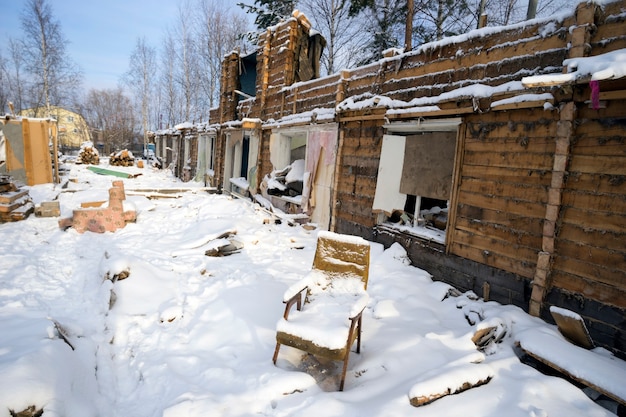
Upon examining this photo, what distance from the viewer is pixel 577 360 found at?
2.80 metres

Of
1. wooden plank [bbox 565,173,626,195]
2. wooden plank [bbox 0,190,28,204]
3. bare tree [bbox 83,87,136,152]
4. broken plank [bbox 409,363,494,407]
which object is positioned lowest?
broken plank [bbox 409,363,494,407]

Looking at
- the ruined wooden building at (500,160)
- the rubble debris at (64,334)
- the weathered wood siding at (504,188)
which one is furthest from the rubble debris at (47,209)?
the weathered wood siding at (504,188)

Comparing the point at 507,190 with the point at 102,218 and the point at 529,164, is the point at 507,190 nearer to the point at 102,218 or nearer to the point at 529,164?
the point at 529,164

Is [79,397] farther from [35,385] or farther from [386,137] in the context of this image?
[386,137]

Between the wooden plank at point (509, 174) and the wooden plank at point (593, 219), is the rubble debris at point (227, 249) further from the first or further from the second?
the wooden plank at point (593, 219)

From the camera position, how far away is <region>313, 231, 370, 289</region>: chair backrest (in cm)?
381

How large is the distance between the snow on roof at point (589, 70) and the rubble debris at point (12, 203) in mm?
10870

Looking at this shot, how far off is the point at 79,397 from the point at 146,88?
34.6 m

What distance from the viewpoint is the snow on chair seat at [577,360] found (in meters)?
2.55

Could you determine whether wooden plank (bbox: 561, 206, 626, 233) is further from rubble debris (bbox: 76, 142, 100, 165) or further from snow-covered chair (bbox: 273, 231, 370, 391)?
rubble debris (bbox: 76, 142, 100, 165)

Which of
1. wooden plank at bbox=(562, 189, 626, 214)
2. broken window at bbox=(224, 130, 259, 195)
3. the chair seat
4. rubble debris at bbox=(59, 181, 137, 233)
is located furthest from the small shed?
wooden plank at bbox=(562, 189, 626, 214)

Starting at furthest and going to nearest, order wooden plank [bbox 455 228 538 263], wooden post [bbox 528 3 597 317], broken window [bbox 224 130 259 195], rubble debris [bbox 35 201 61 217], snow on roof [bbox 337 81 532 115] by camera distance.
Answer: broken window [bbox 224 130 259 195] → rubble debris [bbox 35 201 61 217] → snow on roof [bbox 337 81 532 115] → wooden plank [bbox 455 228 538 263] → wooden post [bbox 528 3 597 317]

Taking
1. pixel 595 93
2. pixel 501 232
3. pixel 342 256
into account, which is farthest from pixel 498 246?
pixel 342 256

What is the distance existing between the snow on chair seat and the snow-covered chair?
166 centimetres
